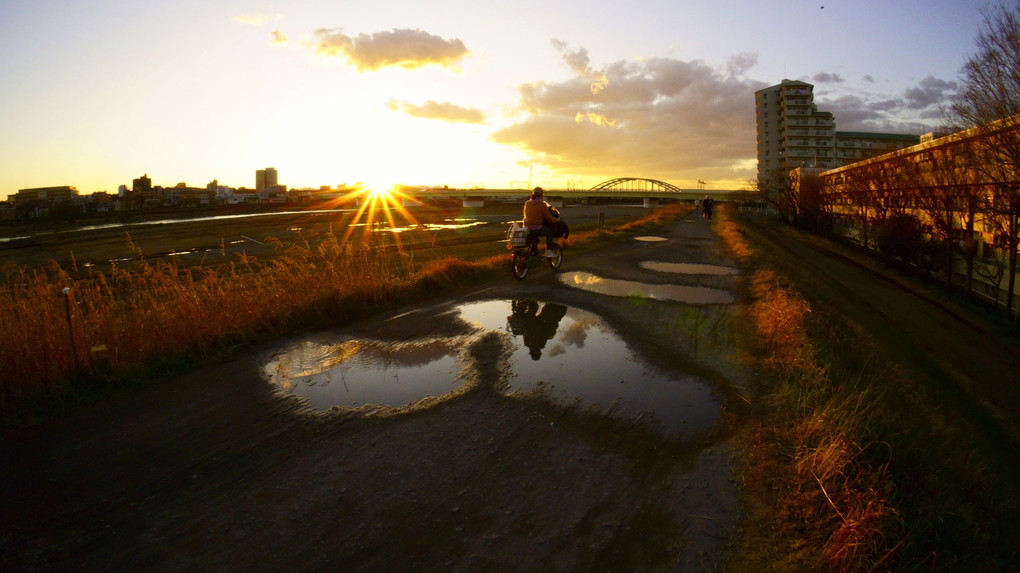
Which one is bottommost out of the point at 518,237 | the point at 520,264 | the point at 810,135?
the point at 520,264

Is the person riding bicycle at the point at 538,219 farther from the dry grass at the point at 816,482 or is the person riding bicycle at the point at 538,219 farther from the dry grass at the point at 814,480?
the dry grass at the point at 816,482

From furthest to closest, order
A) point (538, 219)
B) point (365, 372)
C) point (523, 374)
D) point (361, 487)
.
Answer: point (538, 219) < point (365, 372) < point (523, 374) < point (361, 487)

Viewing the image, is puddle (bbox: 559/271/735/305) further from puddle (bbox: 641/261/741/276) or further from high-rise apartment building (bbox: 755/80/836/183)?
high-rise apartment building (bbox: 755/80/836/183)

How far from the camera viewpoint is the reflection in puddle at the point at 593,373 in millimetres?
5152

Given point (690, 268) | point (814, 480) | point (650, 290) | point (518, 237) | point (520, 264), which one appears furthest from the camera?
point (690, 268)

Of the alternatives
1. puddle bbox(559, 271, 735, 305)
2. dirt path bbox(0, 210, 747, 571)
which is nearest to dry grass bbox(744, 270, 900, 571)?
dirt path bbox(0, 210, 747, 571)

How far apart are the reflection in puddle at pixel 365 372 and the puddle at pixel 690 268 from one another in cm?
854

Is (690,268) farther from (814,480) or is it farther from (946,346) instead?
(814,480)

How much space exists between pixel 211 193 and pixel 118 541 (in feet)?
625

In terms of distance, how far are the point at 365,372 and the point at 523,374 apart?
1.91m

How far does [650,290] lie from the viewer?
11359mm

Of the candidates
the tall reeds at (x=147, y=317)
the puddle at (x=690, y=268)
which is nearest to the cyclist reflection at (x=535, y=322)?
the tall reeds at (x=147, y=317)

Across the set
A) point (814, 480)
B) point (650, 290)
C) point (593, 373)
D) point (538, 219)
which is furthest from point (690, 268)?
point (814, 480)

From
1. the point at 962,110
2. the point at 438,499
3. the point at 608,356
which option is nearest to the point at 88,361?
the point at 438,499
